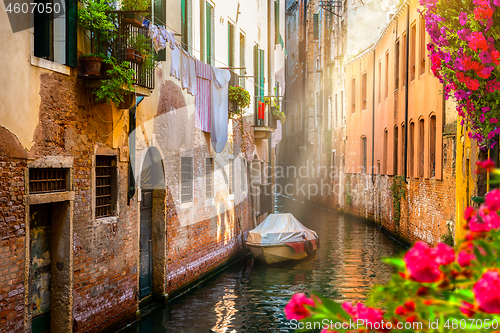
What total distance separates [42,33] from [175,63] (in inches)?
159

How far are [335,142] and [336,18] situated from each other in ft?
24.9

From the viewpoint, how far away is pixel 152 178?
10.2 m

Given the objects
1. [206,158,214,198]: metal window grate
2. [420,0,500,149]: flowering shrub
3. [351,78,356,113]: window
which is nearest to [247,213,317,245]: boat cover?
[206,158,214,198]: metal window grate

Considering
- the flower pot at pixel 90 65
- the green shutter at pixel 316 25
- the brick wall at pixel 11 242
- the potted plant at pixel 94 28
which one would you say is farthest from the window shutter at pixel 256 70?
the green shutter at pixel 316 25

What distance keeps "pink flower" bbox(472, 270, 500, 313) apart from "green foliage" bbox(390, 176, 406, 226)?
17.1 meters

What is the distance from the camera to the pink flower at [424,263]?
1.68 meters

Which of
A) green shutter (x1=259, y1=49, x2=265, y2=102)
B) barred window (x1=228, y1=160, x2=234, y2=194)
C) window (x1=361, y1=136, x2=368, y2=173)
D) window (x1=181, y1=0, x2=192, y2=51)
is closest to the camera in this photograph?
window (x1=181, y1=0, x2=192, y2=51)

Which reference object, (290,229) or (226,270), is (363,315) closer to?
(226,270)

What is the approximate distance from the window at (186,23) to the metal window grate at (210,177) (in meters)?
3.05

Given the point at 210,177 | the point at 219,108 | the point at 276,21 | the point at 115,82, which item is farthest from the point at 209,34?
the point at 276,21

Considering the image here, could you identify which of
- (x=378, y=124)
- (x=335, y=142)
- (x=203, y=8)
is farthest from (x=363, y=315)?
(x=335, y=142)

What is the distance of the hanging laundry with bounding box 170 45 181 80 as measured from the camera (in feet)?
33.1

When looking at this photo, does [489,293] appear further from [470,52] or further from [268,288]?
[268,288]

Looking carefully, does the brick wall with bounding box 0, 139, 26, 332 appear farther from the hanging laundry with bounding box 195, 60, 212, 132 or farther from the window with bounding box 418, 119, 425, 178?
the window with bounding box 418, 119, 425, 178
